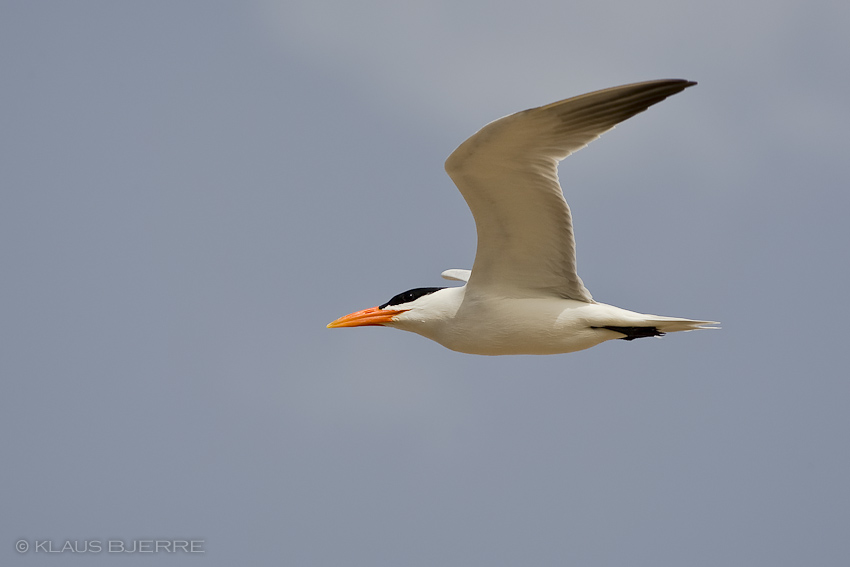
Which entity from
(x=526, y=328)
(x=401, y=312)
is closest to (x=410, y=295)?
(x=401, y=312)

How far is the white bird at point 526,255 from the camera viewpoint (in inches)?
311

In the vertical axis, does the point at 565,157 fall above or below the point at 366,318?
above

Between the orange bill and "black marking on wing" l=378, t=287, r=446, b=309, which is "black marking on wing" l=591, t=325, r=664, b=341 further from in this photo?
the orange bill

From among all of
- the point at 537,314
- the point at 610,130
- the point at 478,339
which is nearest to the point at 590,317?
the point at 537,314

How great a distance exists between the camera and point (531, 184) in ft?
27.1

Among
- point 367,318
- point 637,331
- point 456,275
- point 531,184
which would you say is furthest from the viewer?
point 456,275

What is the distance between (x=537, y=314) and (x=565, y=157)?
1624 millimetres

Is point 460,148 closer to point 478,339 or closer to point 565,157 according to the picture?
point 565,157

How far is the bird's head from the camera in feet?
31.2

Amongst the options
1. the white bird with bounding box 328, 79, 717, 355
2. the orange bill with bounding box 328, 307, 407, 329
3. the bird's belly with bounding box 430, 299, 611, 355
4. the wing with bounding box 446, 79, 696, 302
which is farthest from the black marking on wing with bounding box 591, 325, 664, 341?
the orange bill with bounding box 328, 307, 407, 329

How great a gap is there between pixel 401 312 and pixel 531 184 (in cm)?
219

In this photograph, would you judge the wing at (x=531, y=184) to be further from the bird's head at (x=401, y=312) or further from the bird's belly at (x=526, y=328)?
the bird's head at (x=401, y=312)

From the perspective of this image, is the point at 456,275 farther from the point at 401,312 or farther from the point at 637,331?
the point at 637,331

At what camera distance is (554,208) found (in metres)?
8.48
